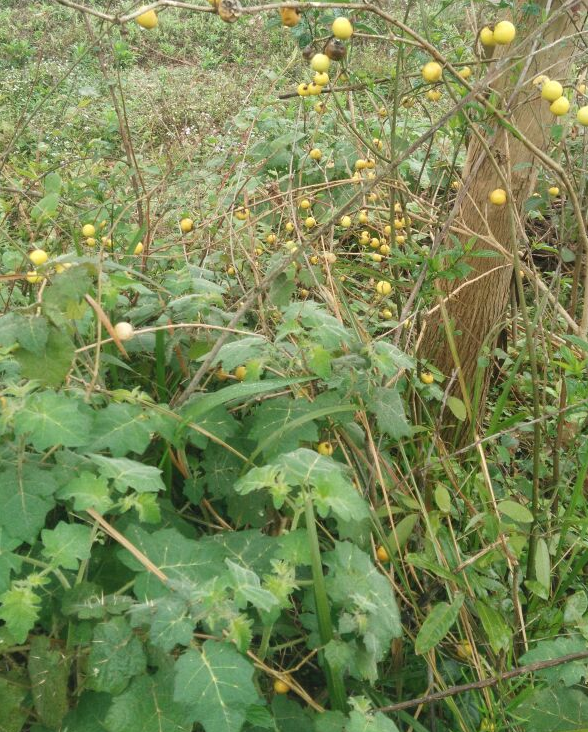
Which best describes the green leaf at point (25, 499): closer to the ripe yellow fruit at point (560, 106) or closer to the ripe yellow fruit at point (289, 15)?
the ripe yellow fruit at point (289, 15)

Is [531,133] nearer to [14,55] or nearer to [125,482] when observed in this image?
[125,482]

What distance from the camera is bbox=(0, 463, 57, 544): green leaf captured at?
1105 mm

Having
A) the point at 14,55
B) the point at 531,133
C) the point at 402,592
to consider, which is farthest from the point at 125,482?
the point at 14,55

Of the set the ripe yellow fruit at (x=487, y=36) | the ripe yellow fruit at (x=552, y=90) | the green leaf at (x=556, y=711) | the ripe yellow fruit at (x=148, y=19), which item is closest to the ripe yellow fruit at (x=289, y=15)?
the ripe yellow fruit at (x=148, y=19)

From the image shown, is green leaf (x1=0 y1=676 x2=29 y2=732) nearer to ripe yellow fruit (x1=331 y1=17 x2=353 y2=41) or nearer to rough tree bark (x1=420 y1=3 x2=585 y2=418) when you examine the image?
ripe yellow fruit (x1=331 y1=17 x2=353 y2=41)

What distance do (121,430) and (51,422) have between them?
0.17m

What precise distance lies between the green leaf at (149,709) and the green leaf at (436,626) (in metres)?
0.53

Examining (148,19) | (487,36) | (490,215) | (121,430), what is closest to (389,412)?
(121,430)

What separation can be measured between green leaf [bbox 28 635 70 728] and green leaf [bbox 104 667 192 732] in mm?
111

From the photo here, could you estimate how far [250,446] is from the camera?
1.54 metres

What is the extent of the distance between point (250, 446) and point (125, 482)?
1.42ft

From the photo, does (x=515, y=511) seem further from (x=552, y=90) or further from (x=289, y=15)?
(x=289, y=15)

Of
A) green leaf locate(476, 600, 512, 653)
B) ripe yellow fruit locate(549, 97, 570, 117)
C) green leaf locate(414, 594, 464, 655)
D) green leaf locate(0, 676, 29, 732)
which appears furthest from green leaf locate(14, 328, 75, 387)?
ripe yellow fruit locate(549, 97, 570, 117)

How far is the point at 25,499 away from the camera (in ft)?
3.72
